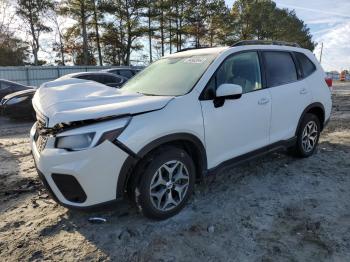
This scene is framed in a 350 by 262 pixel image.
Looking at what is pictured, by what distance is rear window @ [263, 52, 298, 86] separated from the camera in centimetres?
473

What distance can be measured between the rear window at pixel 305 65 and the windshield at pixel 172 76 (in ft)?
6.14

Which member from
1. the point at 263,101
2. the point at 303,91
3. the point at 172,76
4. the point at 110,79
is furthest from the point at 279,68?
the point at 110,79

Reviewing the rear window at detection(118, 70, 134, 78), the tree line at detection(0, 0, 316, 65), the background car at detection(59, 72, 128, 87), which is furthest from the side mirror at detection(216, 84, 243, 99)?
the tree line at detection(0, 0, 316, 65)

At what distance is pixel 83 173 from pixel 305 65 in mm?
3918

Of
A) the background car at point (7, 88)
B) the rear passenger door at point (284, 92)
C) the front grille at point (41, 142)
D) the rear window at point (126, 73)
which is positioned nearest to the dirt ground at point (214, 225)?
the rear passenger door at point (284, 92)

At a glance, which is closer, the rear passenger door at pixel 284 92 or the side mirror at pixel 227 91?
the side mirror at pixel 227 91

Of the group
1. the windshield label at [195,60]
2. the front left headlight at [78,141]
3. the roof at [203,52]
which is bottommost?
the front left headlight at [78,141]

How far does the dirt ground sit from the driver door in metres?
0.56

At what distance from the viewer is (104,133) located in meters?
3.10

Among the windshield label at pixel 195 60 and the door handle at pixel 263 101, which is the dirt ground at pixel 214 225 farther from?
the windshield label at pixel 195 60

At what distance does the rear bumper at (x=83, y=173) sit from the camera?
10.1 ft

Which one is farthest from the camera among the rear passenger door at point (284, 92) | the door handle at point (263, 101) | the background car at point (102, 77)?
the background car at point (102, 77)

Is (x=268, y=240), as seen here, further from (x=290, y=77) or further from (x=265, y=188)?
(x=290, y=77)

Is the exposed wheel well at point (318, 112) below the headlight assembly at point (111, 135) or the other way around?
below
